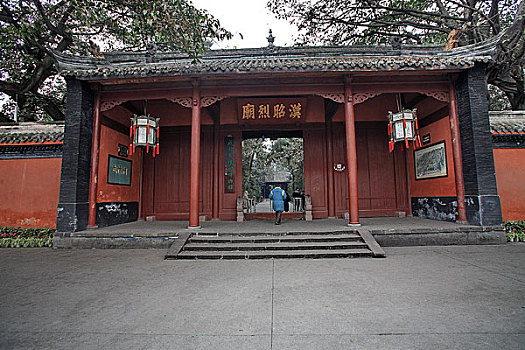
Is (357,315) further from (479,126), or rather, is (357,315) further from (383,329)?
(479,126)

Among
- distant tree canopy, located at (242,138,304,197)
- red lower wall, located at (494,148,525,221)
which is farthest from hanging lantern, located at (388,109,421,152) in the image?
distant tree canopy, located at (242,138,304,197)

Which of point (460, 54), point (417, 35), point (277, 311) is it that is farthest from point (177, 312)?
point (417, 35)

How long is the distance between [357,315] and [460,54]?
6.58 m

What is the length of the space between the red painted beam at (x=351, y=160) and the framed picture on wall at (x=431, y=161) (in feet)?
7.85

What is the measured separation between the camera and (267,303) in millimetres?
2828

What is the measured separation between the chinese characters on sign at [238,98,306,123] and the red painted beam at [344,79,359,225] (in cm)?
156

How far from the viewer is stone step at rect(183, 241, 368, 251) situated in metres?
5.07

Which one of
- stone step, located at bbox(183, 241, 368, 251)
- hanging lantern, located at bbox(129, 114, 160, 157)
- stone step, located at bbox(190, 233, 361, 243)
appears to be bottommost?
stone step, located at bbox(183, 241, 368, 251)

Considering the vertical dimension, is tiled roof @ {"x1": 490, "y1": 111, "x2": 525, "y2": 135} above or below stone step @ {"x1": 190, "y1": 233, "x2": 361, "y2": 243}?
above

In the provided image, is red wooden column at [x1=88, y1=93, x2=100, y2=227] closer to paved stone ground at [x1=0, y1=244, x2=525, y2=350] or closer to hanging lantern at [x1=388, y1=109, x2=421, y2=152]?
paved stone ground at [x1=0, y1=244, x2=525, y2=350]

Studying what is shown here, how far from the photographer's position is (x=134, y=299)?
2963 millimetres

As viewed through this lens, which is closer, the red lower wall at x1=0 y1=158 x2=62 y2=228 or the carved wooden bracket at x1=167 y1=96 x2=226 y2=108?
the carved wooden bracket at x1=167 y1=96 x2=226 y2=108

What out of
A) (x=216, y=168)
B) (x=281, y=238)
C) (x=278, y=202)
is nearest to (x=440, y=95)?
(x=278, y=202)

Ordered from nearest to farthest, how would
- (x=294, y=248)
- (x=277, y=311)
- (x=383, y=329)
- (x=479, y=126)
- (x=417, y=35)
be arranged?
(x=383, y=329), (x=277, y=311), (x=294, y=248), (x=479, y=126), (x=417, y=35)
